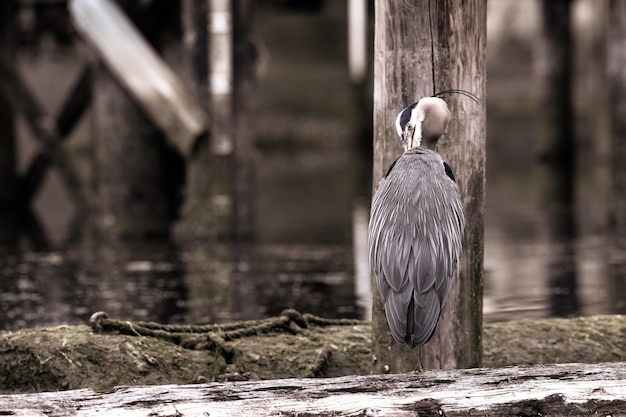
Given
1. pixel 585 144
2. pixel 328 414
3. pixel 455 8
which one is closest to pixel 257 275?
pixel 455 8

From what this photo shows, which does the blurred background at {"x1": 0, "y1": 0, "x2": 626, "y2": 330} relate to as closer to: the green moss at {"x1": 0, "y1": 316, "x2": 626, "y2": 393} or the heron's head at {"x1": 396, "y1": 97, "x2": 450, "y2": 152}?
the green moss at {"x1": 0, "y1": 316, "x2": 626, "y2": 393}

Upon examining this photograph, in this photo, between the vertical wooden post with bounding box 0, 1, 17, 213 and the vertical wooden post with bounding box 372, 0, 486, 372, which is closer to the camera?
the vertical wooden post with bounding box 372, 0, 486, 372

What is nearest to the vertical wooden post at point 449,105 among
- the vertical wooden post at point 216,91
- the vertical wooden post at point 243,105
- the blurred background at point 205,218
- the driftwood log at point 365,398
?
the driftwood log at point 365,398

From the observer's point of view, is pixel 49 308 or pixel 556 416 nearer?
pixel 556 416

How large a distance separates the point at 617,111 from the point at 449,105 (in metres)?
6.74

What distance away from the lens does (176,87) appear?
8984 mm

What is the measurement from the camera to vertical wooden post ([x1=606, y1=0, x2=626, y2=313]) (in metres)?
10.2

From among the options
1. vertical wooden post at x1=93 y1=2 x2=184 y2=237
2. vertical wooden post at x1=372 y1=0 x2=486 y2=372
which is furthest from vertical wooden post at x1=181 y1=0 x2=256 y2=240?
vertical wooden post at x1=372 y1=0 x2=486 y2=372

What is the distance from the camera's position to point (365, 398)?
11.8 feet

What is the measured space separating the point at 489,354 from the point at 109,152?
5.00 metres

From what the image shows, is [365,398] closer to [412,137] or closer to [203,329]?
[412,137]

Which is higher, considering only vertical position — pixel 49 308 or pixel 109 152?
pixel 109 152

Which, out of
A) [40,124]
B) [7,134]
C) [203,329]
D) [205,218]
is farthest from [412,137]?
[7,134]

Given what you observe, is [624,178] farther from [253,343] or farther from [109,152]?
[253,343]
